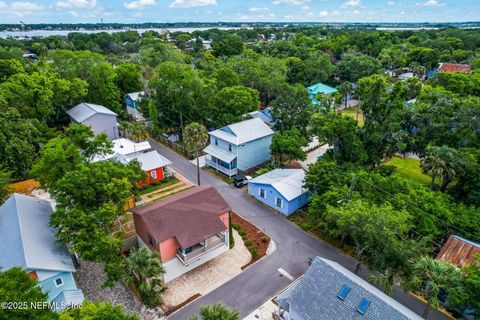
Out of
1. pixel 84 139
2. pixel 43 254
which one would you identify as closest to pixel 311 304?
pixel 43 254

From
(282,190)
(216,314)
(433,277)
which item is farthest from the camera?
(282,190)

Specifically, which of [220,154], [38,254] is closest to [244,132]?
[220,154]

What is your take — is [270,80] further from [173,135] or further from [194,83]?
[173,135]

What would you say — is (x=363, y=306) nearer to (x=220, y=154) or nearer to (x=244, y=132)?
(x=220, y=154)

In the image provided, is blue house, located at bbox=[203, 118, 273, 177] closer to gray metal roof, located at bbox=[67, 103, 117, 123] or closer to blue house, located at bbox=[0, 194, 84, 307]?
gray metal roof, located at bbox=[67, 103, 117, 123]

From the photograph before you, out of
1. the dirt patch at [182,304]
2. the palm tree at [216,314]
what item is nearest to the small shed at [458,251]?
the palm tree at [216,314]

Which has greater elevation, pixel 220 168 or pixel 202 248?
pixel 202 248

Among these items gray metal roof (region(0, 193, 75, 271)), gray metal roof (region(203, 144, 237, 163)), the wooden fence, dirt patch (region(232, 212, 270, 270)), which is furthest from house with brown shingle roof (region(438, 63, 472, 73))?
the wooden fence

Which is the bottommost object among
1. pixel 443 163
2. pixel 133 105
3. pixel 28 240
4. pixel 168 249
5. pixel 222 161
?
pixel 222 161
